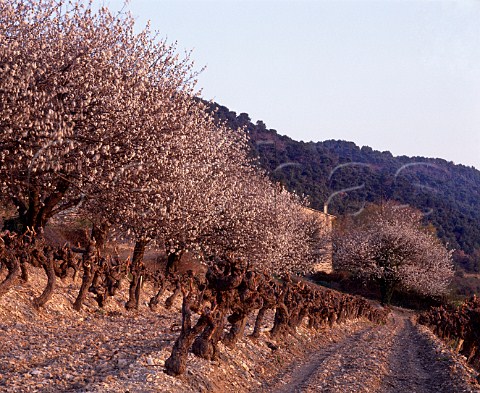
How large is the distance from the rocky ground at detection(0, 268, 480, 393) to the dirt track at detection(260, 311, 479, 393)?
1.3 inches

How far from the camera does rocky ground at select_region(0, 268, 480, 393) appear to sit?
31.2ft

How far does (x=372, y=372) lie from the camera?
642 inches

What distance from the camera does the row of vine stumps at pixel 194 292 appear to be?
37.6 ft

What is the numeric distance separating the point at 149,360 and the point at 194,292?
509cm

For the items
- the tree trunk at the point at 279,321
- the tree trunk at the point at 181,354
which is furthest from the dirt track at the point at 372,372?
the tree trunk at the point at 181,354

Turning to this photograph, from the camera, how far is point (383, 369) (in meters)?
17.4

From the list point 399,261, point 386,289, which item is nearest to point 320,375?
point 399,261

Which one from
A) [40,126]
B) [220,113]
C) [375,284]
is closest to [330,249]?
[375,284]

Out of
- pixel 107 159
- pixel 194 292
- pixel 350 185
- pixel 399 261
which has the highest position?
pixel 350 185

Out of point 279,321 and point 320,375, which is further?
point 279,321

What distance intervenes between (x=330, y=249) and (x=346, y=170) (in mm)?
58912

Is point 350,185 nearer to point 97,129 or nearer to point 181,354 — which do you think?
point 97,129

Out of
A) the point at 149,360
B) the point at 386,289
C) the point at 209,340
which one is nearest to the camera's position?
the point at 149,360

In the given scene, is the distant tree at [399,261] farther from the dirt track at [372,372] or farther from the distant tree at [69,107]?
the distant tree at [69,107]
